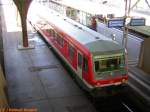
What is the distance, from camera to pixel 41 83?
16203 mm

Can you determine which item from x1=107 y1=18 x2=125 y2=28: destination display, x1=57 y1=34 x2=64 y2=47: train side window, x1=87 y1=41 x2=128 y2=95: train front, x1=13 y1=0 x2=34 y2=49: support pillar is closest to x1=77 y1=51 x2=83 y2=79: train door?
x1=87 y1=41 x2=128 y2=95: train front

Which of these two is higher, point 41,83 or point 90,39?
point 90,39

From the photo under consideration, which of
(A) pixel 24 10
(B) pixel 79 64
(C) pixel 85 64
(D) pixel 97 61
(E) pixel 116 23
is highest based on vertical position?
(A) pixel 24 10

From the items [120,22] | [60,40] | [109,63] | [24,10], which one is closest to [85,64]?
[109,63]

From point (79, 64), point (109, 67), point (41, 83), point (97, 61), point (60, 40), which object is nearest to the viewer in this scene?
point (97, 61)

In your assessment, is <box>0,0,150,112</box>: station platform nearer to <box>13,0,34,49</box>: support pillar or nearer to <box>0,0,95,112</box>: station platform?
<box>0,0,95,112</box>: station platform

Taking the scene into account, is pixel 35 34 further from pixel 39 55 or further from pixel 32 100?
pixel 32 100

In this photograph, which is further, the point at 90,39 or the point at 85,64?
the point at 90,39

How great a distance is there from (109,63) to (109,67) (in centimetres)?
19

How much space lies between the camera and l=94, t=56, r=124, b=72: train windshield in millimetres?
12719

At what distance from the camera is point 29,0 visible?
22.2 metres

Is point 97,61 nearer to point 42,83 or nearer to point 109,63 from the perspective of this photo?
point 109,63

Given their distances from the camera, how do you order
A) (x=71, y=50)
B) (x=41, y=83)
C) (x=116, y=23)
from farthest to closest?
1. (x=116, y=23)
2. (x=41, y=83)
3. (x=71, y=50)

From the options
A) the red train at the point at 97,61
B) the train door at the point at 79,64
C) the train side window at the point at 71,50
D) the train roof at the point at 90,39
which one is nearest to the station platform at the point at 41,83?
the red train at the point at 97,61
